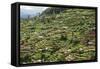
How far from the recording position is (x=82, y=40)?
4344 millimetres

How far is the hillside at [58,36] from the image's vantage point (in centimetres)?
395

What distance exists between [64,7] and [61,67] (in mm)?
922

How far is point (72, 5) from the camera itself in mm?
4250

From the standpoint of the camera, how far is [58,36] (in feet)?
13.6

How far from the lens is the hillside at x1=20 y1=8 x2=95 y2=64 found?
3.95 meters

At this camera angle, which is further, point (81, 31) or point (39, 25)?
point (81, 31)

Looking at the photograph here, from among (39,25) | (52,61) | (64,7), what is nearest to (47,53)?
(52,61)

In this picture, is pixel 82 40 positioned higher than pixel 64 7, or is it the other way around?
pixel 64 7

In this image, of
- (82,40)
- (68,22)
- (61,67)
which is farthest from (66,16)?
(61,67)
